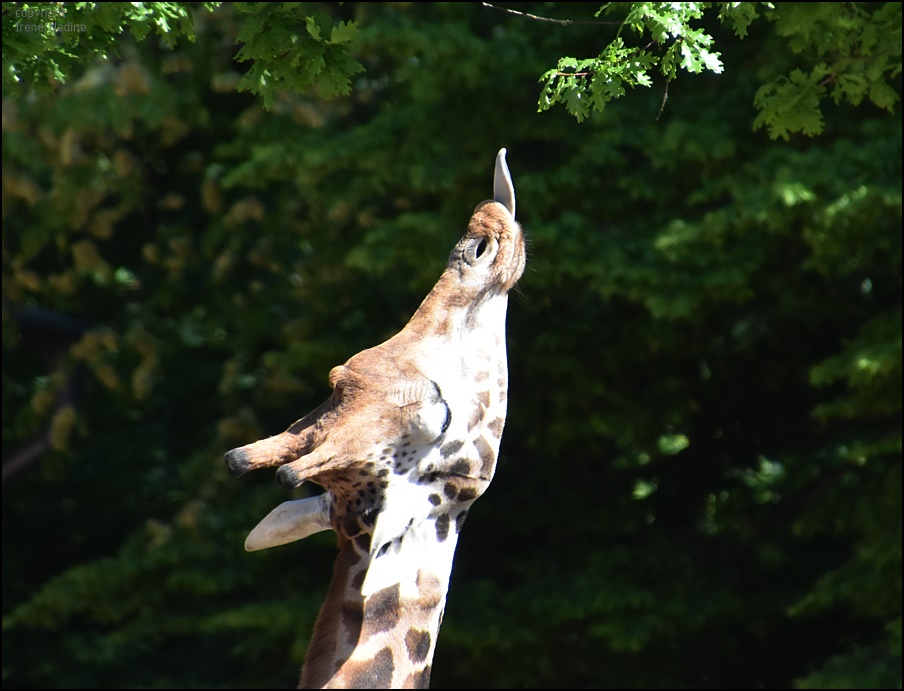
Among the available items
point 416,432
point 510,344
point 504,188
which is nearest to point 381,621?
point 416,432

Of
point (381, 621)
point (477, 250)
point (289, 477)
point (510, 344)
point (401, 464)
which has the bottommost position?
point (381, 621)

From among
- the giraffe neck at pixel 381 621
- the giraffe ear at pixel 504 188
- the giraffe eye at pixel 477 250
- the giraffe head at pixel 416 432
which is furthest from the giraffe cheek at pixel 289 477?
the giraffe ear at pixel 504 188

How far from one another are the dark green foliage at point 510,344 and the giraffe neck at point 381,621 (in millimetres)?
3800

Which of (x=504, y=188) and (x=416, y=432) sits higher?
(x=504, y=188)

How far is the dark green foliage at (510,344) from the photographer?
6863 mm

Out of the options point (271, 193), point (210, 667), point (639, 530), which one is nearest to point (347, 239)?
point (271, 193)

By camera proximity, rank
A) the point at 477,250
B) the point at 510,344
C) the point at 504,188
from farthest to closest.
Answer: the point at 510,344, the point at 504,188, the point at 477,250

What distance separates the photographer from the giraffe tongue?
287 cm

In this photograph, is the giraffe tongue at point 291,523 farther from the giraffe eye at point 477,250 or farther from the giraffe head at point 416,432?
the giraffe eye at point 477,250

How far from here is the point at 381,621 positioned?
9.20 feet

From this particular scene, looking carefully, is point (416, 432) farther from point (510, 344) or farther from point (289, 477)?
point (510, 344)

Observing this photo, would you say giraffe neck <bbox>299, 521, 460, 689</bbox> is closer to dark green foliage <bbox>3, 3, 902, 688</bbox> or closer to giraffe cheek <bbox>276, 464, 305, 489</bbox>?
giraffe cheek <bbox>276, 464, 305, 489</bbox>

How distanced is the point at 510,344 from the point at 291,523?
543 cm

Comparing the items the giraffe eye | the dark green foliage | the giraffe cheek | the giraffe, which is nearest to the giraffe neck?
the giraffe
